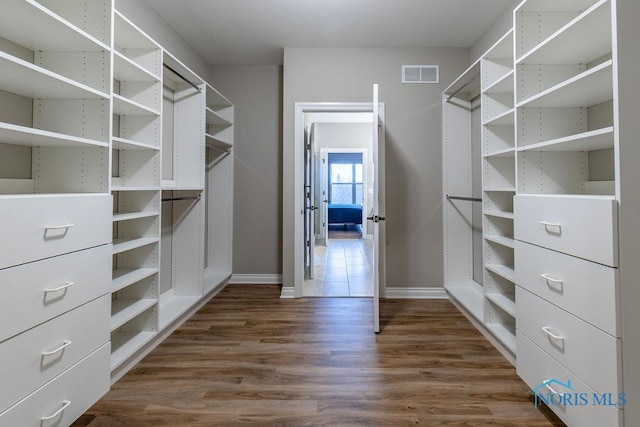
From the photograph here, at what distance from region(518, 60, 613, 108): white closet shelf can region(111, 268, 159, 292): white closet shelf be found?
2.47m

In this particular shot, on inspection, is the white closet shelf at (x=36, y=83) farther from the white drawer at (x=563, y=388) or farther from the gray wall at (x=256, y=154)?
the white drawer at (x=563, y=388)

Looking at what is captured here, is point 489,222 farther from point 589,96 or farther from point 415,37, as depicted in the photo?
point 415,37

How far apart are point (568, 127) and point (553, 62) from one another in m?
0.38

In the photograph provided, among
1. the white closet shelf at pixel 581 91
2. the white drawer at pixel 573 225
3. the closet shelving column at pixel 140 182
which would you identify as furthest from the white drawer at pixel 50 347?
the white closet shelf at pixel 581 91

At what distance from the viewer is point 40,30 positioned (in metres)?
1.52

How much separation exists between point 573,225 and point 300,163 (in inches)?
99.9

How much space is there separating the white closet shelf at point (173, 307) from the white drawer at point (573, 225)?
2430mm

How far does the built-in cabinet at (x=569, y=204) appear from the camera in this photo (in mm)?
1229

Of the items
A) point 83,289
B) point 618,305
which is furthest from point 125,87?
point 618,305

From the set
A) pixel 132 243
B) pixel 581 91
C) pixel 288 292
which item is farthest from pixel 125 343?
pixel 581 91

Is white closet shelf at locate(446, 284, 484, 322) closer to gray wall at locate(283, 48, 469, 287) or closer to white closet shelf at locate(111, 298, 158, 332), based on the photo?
gray wall at locate(283, 48, 469, 287)

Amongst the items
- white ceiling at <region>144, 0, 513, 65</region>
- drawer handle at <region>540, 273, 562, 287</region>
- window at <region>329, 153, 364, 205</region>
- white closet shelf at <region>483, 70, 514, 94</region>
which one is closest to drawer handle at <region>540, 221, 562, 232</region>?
drawer handle at <region>540, 273, 562, 287</region>

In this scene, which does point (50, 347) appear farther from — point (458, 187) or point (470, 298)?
point (458, 187)

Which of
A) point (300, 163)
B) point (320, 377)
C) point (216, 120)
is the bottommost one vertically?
point (320, 377)
